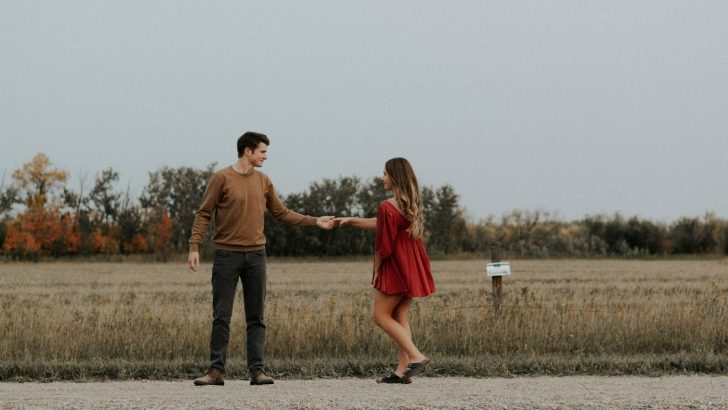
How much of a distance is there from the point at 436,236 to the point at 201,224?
65000 mm

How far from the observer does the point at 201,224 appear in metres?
8.14

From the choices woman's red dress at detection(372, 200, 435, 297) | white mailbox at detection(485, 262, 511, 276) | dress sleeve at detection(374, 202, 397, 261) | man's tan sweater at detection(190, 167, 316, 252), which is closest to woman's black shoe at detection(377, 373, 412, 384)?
woman's red dress at detection(372, 200, 435, 297)

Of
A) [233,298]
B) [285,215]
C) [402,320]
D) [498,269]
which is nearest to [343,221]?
[285,215]

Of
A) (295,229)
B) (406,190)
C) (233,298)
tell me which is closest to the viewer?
(406,190)

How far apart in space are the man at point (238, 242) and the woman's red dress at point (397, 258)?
117 cm

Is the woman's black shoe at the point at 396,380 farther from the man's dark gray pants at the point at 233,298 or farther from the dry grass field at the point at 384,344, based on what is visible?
the man's dark gray pants at the point at 233,298

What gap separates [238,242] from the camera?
8047 millimetres

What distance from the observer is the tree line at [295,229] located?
65.9 metres

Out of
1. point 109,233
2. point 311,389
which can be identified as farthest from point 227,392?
point 109,233

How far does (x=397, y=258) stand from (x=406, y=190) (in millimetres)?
657

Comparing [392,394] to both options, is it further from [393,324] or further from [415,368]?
[393,324]

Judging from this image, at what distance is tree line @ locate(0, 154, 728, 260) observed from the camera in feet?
216

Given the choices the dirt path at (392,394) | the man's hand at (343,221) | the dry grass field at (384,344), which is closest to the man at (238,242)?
the dirt path at (392,394)

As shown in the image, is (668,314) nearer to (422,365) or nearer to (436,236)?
(422,365)
